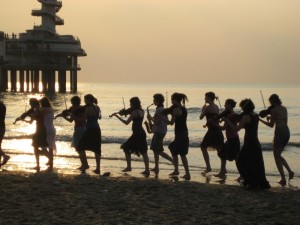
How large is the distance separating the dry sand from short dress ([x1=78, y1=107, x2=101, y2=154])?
955mm

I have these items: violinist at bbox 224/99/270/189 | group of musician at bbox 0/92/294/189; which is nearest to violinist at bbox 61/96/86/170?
group of musician at bbox 0/92/294/189

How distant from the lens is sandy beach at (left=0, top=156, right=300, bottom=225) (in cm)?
802

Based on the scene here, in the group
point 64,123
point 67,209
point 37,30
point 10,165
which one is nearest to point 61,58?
point 37,30

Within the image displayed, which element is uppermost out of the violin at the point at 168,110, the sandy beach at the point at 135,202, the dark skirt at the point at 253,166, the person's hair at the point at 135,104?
the person's hair at the point at 135,104

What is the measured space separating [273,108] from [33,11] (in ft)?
285

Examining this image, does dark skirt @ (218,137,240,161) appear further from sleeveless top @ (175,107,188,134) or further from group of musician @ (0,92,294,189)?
sleeveless top @ (175,107,188,134)

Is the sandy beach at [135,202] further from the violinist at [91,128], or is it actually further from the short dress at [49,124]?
the short dress at [49,124]

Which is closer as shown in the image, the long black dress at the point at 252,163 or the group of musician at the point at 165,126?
the long black dress at the point at 252,163

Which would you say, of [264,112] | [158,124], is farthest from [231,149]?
[158,124]

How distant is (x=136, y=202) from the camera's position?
909 centimetres

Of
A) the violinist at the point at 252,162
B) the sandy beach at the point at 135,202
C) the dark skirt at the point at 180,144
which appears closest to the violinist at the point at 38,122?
the sandy beach at the point at 135,202

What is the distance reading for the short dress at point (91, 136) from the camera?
12.3 meters

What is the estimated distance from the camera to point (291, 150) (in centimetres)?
2469

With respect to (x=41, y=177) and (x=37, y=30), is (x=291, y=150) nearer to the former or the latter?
(x=41, y=177)
